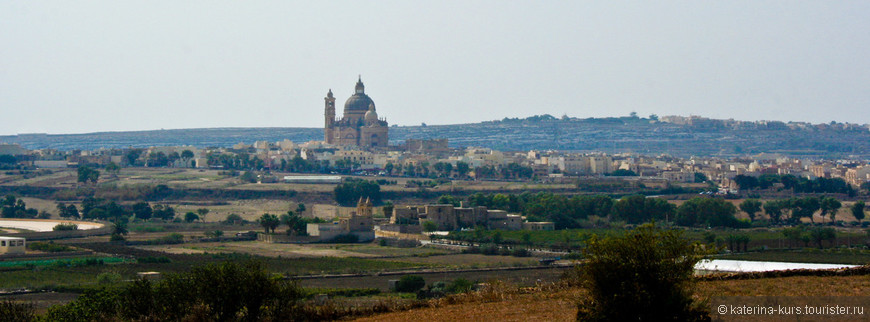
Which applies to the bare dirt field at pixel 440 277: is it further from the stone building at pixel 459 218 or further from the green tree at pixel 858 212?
the green tree at pixel 858 212

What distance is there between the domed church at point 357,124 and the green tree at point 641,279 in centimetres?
11799

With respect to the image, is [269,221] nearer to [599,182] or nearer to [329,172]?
[599,182]

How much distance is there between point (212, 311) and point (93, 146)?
608ft

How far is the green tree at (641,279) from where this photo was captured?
1648 centimetres

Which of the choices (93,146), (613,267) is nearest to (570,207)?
(613,267)

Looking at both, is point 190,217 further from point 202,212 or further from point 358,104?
point 358,104

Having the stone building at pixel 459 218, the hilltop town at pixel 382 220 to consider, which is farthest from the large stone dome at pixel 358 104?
the stone building at pixel 459 218

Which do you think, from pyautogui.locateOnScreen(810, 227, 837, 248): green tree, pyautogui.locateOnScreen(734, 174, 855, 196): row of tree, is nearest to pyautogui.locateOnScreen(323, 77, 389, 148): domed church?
pyautogui.locateOnScreen(734, 174, 855, 196): row of tree

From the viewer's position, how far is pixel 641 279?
16641mm

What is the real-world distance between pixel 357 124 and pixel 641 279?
123 metres

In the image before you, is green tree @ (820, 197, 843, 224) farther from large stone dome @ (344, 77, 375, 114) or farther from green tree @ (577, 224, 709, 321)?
large stone dome @ (344, 77, 375, 114)

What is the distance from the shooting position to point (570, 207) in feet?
220

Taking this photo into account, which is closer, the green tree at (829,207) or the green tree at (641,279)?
the green tree at (641,279)

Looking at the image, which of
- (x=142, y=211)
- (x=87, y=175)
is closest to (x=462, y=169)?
(x=87, y=175)
